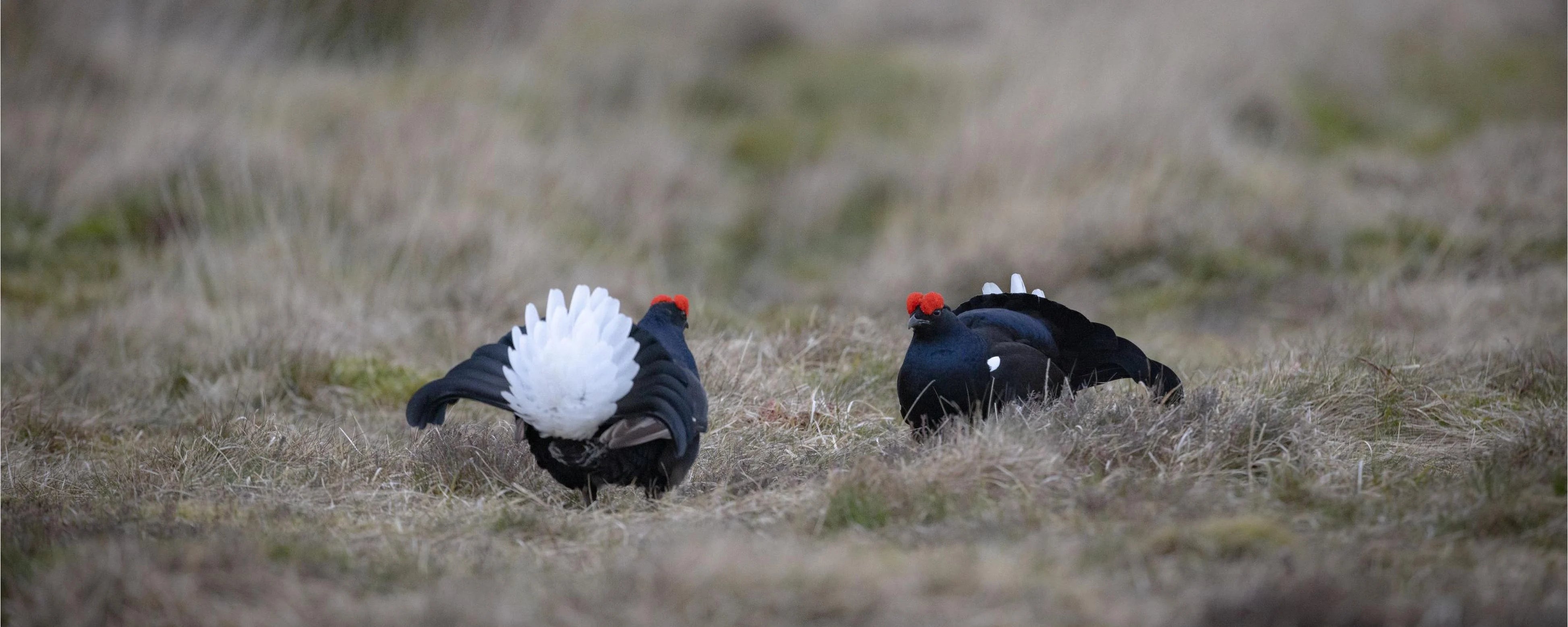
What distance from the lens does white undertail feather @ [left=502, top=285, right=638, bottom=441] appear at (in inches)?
130

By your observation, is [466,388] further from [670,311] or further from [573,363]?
[670,311]

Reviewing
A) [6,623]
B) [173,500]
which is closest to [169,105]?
[173,500]

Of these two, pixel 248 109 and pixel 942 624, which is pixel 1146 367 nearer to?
pixel 942 624

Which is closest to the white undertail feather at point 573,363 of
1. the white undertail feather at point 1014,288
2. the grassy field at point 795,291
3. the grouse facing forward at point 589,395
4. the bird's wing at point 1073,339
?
the grouse facing forward at point 589,395

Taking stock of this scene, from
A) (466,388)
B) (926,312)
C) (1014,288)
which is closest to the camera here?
(466,388)

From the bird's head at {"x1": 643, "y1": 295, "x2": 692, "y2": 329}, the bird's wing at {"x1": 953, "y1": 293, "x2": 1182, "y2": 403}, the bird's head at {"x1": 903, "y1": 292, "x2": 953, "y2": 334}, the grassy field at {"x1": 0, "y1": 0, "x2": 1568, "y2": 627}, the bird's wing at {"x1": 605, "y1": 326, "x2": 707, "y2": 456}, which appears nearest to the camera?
the grassy field at {"x1": 0, "y1": 0, "x2": 1568, "y2": 627}

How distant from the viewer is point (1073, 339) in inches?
170

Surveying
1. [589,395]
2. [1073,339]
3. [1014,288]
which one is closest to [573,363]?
[589,395]

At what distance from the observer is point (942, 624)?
2.60m

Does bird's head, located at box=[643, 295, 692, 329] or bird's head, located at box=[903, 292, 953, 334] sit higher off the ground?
bird's head, located at box=[903, 292, 953, 334]

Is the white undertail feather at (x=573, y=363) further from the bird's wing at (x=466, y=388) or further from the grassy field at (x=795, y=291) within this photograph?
the grassy field at (x=795, y=291)

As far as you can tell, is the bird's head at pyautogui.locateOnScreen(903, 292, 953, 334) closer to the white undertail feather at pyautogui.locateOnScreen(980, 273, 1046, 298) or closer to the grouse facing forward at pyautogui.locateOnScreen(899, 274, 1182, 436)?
the grouse facing forward at pyautogui.locateOnScreen(899, 274, 1182, 436)

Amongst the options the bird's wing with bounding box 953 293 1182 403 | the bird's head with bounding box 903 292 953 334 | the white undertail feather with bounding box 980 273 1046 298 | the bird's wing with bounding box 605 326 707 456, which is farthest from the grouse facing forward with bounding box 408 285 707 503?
the white undertail feather with bounding box 980 273 1046 298

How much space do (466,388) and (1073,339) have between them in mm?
2014
